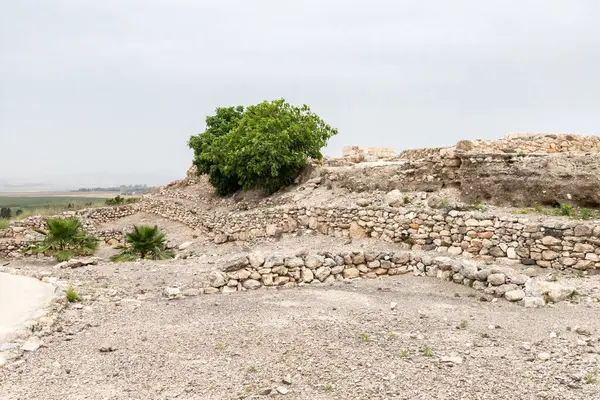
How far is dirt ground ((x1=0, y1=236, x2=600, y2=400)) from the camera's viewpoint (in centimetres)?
463

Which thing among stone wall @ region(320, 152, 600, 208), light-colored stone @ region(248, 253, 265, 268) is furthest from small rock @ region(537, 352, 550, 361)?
stone wall @ region(320, 152, 600, 208)

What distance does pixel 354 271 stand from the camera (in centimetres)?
952

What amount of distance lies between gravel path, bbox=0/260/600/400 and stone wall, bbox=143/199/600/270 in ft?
8.16

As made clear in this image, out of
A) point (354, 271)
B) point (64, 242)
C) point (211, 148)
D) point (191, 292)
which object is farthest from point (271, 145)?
point (191, 292)

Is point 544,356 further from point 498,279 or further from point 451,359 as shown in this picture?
point 498,279

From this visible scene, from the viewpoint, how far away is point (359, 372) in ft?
16.1

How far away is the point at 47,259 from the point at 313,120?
40.2ft

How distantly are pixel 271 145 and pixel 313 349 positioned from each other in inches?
518

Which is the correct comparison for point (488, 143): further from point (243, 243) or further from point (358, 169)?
point (243, 243)

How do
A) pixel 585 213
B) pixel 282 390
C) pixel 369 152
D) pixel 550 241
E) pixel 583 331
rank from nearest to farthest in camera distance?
pixel 282 390 < pixel 583 331 < pixel 550 241 < pixel 585 213 < pixel 369 152

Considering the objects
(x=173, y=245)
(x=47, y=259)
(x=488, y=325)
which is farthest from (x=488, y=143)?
(x=47, y=259)

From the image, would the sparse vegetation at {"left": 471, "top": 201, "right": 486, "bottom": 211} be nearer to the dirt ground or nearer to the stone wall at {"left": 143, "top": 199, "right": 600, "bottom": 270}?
the stone wall at {"left": 143, "top": 199, "right": 600, "bottom": 270}

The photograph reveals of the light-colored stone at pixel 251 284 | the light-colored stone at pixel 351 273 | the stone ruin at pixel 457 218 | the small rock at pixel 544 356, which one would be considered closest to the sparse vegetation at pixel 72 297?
the stone ruin at pixel 457 218

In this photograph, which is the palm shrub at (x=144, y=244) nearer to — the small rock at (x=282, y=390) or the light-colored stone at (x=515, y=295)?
the light-colored stone at (x=515, y=295)
